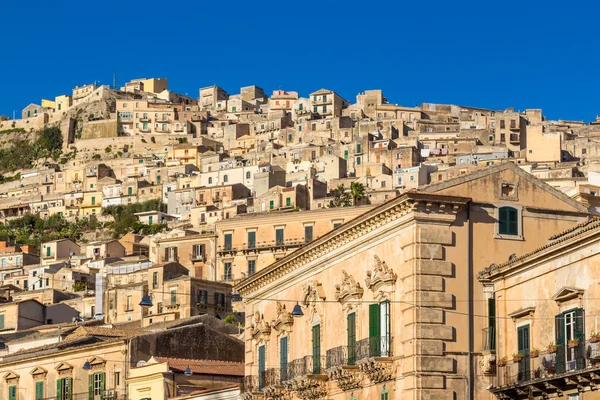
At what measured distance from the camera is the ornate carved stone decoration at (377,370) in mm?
39812

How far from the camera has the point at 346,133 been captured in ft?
600

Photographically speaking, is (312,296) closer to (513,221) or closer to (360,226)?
(360,226)

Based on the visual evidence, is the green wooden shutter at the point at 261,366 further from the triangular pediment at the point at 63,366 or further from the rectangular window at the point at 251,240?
the rectangular window at the point at 251,240

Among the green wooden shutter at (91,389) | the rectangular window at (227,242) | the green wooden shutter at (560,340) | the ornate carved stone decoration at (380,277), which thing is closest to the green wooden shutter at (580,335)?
the green wooden shutter at (560,340)

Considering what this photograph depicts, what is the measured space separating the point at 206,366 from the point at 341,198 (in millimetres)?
80846

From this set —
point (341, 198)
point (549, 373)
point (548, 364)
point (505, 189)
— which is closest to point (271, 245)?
point (341, 198)

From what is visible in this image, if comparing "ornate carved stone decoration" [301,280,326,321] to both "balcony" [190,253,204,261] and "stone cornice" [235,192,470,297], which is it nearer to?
"stone cornice" [235,192,470,297]

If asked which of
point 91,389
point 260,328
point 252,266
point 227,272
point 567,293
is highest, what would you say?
point 227,272

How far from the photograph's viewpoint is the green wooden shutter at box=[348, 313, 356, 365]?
42.4 m

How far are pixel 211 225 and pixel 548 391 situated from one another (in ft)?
355

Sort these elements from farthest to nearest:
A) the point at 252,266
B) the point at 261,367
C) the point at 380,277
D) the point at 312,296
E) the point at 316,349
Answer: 1. the point at 252,266
2. the point at 261,367
3. the point at 312,296
4. the point at 316,349
5. the point at 380,277

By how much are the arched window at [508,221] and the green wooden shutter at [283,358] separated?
10.2 metres

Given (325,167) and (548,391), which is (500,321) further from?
(325,167)

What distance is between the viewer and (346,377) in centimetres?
4225
